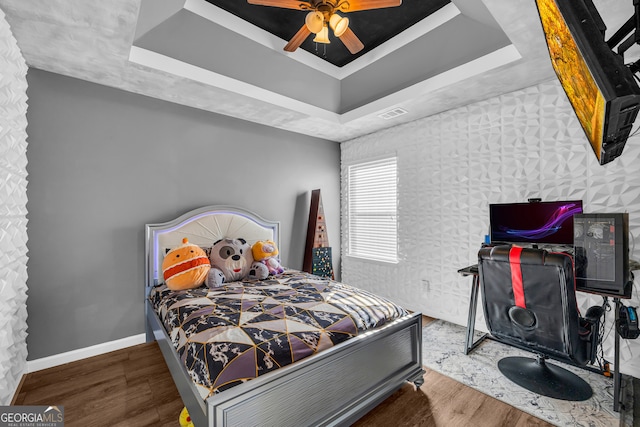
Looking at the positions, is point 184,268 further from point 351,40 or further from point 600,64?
point 600,64

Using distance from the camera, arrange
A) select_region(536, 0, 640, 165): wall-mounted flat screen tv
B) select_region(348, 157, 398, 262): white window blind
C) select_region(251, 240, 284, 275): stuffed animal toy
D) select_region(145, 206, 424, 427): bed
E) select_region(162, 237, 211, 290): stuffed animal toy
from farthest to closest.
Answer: select_region(348, 157, 398, 262): white window blind, select_region(251, 240, 284, 275): stuffed animal toy, select_region(162, 237, 211, 290): stuffed animal toy, select_region(145, 206, 424, 427): bed, select_region(536, 0, 640, 165): wall-mounted flat screen tv

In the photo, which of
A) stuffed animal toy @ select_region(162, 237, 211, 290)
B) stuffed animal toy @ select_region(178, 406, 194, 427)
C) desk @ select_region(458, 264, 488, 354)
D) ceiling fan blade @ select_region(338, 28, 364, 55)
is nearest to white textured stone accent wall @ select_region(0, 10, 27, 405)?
stuffed animal toy @ select_region(162, 237, 211, 290)

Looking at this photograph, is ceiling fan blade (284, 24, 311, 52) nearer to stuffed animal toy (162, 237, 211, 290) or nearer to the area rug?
stuffed animal toy (162, 237, 211, 290)

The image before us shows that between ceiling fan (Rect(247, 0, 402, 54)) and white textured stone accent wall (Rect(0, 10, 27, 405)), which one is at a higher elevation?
ceiling fan (Rect(247, 0, 402, 54))

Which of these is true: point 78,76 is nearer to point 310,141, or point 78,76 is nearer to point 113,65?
point 113,65

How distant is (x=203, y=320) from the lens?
1796mm

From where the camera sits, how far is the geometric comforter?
142 centimetres

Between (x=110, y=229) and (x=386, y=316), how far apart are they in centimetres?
271

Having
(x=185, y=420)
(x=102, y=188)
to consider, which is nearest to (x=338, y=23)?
(x=102, y=188)

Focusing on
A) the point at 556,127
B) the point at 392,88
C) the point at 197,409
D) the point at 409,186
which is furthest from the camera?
the point at 409,186

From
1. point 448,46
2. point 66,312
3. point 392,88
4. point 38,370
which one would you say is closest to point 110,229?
point 66,312

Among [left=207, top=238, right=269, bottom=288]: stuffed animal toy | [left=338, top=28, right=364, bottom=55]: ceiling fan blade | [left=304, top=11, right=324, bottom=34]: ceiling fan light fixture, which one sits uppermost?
[left=338, top=28, right=364, bottom=55]: ceiling fan blade

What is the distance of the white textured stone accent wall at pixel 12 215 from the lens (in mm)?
1811

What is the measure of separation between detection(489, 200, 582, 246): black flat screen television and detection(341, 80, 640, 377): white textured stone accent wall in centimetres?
19
